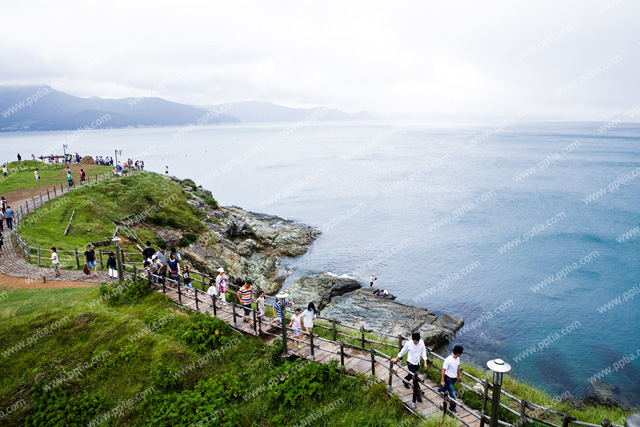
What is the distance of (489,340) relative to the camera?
1184 inches

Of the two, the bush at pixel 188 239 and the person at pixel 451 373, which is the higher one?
the person at pixel 451 373

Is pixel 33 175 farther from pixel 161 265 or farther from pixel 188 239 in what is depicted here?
pixel 161 265

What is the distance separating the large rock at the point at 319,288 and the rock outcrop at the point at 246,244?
3.02 m

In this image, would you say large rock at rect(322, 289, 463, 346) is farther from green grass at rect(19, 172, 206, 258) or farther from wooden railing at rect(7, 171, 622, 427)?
green grass at rect(19, 172, 206, 258)

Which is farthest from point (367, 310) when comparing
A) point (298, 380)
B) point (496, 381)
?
point (496, 381)

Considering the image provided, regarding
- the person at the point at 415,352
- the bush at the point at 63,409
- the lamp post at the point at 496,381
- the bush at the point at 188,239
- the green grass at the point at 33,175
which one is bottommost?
the bush at the point at 188,239

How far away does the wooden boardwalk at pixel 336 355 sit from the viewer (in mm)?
11281

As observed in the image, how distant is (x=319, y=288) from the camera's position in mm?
37781

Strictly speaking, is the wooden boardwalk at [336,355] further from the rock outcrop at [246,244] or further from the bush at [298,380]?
the rock outcrop at [246,244]

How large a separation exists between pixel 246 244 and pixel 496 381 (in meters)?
40.3

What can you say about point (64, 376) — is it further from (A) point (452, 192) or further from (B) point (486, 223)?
(A) point (452, 192)

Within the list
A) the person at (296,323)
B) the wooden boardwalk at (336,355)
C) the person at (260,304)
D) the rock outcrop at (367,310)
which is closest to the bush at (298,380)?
the wooden boardwalk at (336,355)

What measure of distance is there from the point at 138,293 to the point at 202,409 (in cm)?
848

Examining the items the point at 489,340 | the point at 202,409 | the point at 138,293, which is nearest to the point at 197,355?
the point at 202,409
